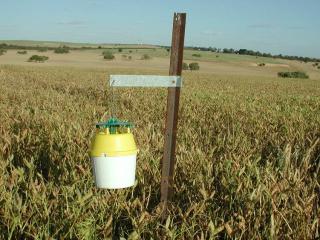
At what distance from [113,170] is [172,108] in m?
0.61

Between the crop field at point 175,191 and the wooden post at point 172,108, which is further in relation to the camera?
the wooden post at point 172,108

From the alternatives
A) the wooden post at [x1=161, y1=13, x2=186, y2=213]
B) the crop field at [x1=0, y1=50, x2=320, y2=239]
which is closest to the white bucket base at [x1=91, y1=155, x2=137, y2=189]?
the crop field at [x1=0, y1=50, x2=320, y2=239]

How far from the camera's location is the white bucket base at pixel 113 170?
2301 mm

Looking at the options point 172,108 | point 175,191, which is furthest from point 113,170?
point 175,191

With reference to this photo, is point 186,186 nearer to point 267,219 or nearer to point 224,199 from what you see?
point 224,199

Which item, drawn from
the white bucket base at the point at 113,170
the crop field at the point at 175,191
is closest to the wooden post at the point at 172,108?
the crop field at the point at 175,191

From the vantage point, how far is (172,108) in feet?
8.93

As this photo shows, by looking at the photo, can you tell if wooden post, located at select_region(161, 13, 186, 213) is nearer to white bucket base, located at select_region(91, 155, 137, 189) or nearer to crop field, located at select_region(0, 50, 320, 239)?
crop field, located at select_region(0, 50, 320, 239)

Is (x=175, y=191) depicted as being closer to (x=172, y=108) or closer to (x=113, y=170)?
(x=172, y=108)

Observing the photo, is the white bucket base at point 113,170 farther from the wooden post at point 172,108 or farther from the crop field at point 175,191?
the wooden post at point 172,108

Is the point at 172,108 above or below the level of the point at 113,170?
above

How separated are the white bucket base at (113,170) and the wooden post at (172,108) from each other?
0.37 metres

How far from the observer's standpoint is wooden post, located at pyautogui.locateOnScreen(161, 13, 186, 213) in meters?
2.66

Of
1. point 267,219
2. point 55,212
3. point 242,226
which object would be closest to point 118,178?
point 55,212
